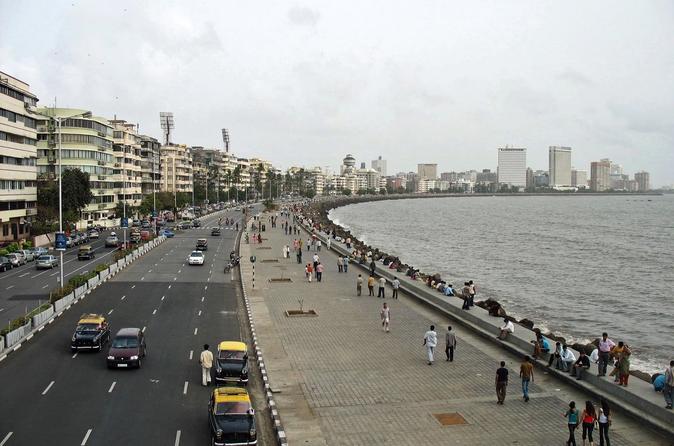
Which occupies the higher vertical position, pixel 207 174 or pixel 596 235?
pixel 207 174

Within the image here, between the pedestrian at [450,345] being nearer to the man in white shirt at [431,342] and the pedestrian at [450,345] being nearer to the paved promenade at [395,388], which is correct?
the paved promenade at [395,388]

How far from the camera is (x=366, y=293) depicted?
39188 mm

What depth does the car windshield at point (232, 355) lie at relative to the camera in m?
21.2

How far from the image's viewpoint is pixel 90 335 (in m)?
24.9

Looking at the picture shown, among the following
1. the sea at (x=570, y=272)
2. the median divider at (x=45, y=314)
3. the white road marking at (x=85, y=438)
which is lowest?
the sea at (x=570, y=272)

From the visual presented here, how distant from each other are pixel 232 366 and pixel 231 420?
5.02m

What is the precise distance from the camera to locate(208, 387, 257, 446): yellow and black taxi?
15.5 meters

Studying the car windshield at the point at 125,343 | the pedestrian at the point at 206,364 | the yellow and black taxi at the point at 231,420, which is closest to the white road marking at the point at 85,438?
the yellow and black taxi at the point at 231,420

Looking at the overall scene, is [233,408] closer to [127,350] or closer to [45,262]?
[127,350]

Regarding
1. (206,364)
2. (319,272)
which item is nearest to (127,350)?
(206,364)

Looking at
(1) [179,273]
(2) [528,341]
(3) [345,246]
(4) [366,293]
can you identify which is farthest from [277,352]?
(3) [345,246]

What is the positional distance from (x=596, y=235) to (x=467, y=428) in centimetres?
10525

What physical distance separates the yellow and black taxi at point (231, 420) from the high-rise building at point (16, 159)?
57.1m

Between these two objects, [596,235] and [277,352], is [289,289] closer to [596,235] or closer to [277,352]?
[277,352]
